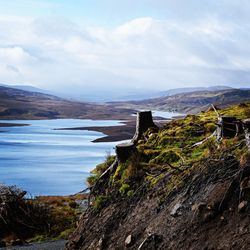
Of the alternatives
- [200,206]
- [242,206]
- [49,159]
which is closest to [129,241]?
[200,206]

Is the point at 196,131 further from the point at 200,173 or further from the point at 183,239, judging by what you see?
the point at 183,239

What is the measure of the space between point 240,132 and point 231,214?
2437 millimetres

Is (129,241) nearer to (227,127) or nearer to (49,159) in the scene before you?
(227,127)

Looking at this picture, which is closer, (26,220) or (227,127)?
(227,127)

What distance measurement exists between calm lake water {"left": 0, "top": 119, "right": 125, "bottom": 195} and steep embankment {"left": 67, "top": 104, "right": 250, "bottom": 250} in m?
25.3

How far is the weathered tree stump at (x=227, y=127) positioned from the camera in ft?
30.3

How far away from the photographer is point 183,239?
7.55 metres

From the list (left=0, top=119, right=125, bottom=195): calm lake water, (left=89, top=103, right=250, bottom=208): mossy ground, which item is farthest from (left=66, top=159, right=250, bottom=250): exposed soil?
(left=0, top=119, right=125, bottom=195): calm lake water

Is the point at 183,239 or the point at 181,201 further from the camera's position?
the point at 181,201

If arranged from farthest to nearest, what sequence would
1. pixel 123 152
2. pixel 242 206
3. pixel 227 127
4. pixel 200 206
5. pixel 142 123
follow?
pixel 142 123 < pixel 123 152 < pixel 227 127 < pixel 200 206 < pixel 242 206

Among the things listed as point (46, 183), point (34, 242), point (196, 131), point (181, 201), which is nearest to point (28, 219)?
point (34, 242)

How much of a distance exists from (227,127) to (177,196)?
196cm

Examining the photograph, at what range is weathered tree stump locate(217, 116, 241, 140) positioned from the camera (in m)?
9.23

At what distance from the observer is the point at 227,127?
30.6 ft
